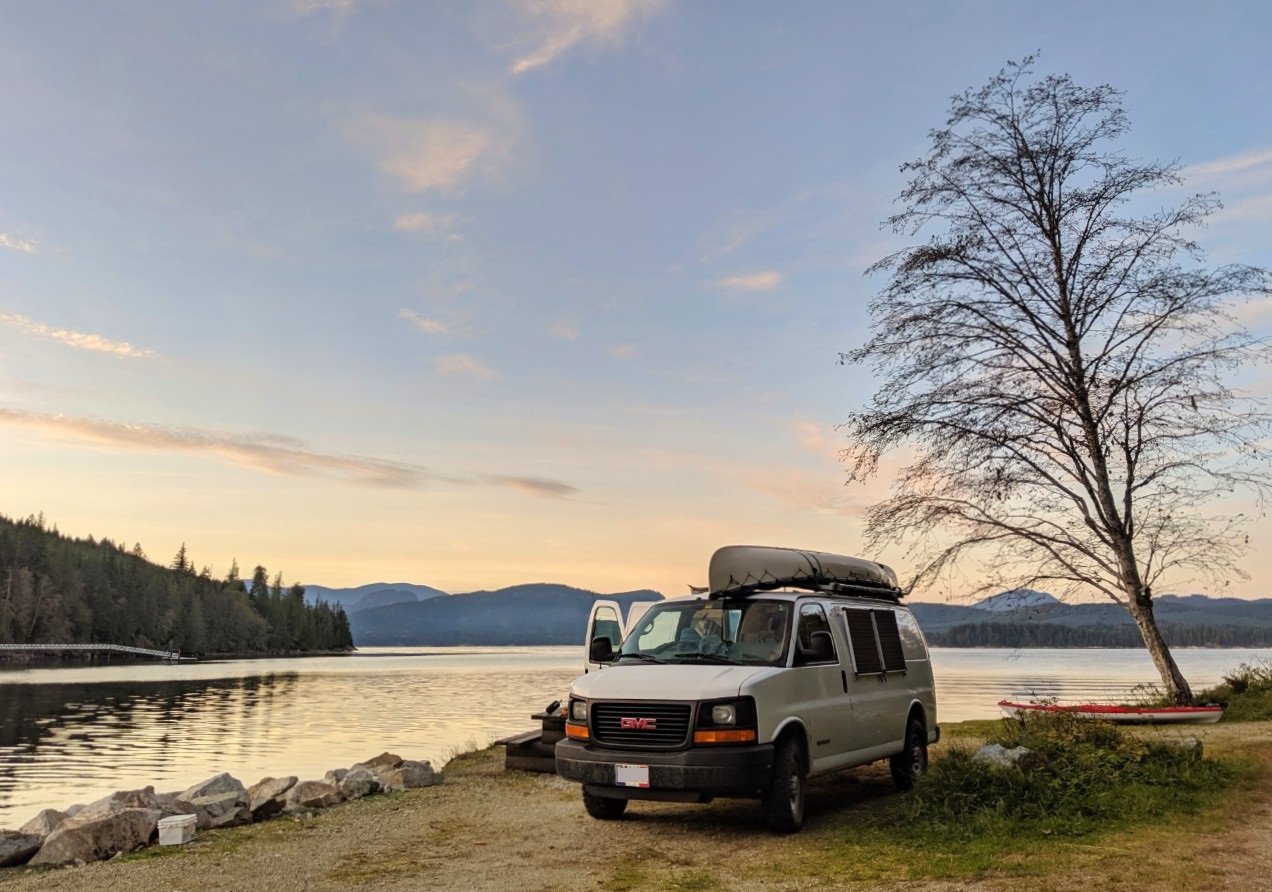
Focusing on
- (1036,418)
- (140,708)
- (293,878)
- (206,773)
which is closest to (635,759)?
(293,878)

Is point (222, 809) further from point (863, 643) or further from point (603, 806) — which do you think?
point (863, 643)

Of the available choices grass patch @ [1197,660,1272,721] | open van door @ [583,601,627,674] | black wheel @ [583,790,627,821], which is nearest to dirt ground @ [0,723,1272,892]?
black wheel @ [583,790,627,821]

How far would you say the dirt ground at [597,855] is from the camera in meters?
7.91

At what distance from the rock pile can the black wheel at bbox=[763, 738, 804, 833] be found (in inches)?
232

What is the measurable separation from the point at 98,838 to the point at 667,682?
19.7 feet

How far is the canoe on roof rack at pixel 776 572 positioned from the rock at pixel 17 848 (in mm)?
7597

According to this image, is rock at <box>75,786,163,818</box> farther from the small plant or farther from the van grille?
the small plant

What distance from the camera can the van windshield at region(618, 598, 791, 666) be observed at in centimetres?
1027

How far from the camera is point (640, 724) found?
9578 mm

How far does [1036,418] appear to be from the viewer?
2134 centimetres

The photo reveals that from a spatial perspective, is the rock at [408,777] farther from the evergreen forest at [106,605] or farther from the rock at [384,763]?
the evergreen forest at [106,605]

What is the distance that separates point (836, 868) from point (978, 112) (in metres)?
18.9

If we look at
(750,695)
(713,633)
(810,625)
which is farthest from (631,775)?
(810,625)

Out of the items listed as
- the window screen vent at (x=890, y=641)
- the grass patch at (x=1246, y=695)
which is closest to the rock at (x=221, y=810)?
the window screen vent at (x=890, y=641)
